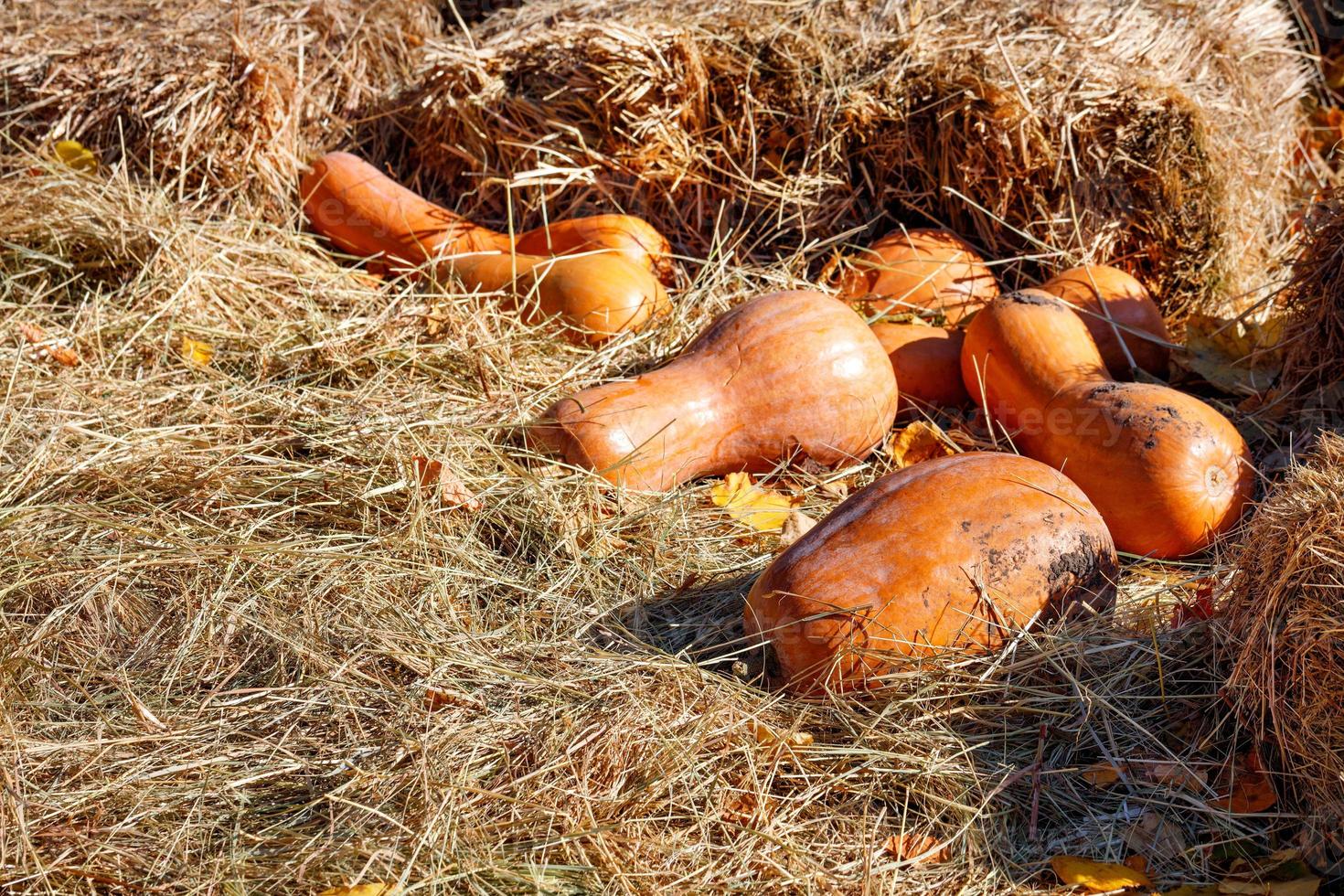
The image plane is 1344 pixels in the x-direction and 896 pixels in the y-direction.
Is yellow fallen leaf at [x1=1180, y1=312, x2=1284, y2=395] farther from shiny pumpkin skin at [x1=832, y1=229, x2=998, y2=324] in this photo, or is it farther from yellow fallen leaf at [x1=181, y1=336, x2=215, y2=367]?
yellow fallen leaf at [x1=181, y1=336, x2=215, y2=367]

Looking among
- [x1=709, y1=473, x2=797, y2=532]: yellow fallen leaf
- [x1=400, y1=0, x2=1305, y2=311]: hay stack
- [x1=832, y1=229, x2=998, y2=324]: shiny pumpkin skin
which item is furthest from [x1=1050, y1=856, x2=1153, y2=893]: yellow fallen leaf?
[x1=400, y1=0, x2=1305, y2=311]: hay stack

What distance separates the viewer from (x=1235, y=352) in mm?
4008

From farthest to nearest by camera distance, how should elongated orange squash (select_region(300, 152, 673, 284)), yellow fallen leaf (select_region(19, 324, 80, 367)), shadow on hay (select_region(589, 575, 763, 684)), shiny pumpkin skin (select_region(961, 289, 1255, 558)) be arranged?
elongated orange squash (select_region(300, 152, 673, 284)) < yellow fallen leaf (select_region(19, 324, 80, 367)) < shiny pumpkin skin (select_region(961, 289, 1255, 558)) < shadow on hay (select_region(589, 575, 763, 684))

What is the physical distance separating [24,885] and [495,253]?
2.77m

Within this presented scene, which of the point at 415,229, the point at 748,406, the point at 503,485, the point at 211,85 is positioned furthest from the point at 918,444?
the point at 211,85

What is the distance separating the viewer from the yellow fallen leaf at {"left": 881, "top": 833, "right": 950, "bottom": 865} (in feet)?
7.22

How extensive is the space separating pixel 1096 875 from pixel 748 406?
168 cm

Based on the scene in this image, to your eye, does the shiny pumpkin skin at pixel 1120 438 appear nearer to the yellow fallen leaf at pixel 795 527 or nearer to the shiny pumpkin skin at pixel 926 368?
the shiny pumpkin skin at pixel 926 368

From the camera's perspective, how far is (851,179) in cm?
451

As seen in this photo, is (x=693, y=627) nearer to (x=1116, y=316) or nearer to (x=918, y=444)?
(x=918, y=444)

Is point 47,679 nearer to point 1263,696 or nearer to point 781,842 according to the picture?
point 781,842

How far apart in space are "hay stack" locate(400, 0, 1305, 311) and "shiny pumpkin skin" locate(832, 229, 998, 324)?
20 cm

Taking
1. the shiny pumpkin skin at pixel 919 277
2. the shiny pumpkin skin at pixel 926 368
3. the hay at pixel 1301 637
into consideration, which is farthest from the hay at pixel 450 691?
the shiny pumpkin skin at pixel 919 277

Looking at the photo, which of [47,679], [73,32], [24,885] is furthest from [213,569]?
[73,32]
